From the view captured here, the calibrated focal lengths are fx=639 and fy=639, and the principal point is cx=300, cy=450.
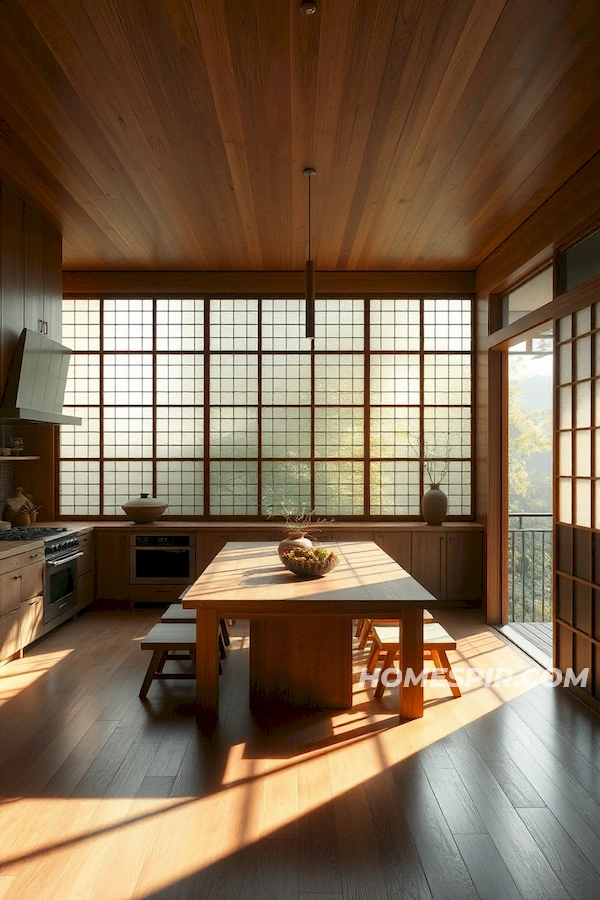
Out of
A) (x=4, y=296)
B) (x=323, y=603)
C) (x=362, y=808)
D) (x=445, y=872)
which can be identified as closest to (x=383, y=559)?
(x=323, y=603)

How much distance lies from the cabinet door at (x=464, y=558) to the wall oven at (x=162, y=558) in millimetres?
2518

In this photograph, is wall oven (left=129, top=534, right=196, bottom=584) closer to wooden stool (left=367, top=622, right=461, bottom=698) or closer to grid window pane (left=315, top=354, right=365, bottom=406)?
grid window pane (left=315, top=354, right=365, bottom=406)

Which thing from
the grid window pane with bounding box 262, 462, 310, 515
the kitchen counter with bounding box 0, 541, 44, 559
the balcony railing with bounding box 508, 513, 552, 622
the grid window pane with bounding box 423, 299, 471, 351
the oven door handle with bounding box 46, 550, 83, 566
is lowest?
the balcony railing with bounding box 508, 513, 552, 622

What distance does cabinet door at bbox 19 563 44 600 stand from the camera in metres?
4.76

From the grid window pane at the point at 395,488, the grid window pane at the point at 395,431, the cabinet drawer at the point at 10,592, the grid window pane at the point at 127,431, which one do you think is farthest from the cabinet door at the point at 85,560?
the grid window pane at the point at 395,431

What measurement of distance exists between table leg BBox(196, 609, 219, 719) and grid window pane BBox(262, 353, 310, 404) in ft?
11.9

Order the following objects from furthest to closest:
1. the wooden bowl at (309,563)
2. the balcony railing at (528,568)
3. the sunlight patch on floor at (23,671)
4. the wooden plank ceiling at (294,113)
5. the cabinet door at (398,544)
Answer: the cabinet door at (398,544), the balcony railing at (528,568), the sunlight patch on floor at (23,671), the wooden bowl at (309,563), the wooden plank ceiling at (294,113)

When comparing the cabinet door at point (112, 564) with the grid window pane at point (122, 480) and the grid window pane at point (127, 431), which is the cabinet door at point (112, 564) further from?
the grid window pane at point (127, 431)

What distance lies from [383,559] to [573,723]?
63.2 inches

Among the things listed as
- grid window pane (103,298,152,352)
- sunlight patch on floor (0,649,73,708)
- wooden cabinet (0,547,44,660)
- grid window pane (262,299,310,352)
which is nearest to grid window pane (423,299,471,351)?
grid window pane (262,299,310,352)

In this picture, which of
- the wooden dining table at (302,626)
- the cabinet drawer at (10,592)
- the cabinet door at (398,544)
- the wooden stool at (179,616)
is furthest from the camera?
the cabinet door at (398,544)

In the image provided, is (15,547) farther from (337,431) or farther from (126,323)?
(337,431)

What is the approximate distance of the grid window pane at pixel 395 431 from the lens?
266 inches

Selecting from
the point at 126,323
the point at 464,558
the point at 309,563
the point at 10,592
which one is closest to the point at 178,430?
the point at 126,323
